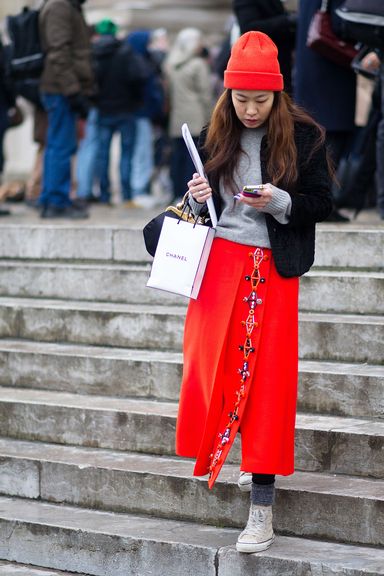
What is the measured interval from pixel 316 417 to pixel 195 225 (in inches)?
56.4

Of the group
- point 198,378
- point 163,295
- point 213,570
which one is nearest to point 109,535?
point 213,570

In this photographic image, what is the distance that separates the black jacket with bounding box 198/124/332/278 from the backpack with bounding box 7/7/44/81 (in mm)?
4920

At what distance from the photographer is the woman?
4949 millimetres

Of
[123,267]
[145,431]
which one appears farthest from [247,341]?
[123,267]

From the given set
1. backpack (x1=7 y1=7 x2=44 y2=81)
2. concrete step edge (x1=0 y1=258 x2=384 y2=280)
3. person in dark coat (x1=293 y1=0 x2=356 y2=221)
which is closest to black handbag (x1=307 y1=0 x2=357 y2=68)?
person in dark coat (x1=293 y1=0 x2=356 y2=221)

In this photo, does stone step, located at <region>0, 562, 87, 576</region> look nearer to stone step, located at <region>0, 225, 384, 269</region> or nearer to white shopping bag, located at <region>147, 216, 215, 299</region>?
white shopping bag, located at <region>147, 216, 215, 299</region>

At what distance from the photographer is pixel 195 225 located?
500 cm

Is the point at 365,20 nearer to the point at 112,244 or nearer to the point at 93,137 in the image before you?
the point at 112,244

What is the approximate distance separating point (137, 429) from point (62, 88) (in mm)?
3917

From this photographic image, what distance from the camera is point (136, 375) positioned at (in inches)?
261

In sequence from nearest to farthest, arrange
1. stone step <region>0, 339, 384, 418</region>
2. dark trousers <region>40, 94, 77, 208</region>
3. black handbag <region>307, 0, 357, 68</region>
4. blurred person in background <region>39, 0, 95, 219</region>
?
stone step <region>0, 339, 384, 418</region> < black handbag <region>307, 0, 357, 68</region> < blurred person in background <region>39, 0, 95, 219</region> < dark trousers <region>40, 94, 77, 208</region>

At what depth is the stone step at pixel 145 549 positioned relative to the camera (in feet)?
16.8

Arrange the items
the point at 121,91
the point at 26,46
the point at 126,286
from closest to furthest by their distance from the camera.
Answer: the point at 126,286 < the point at 26,46 < the point at 121,91

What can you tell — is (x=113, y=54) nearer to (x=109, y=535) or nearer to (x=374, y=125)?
(x=374, y=125)
